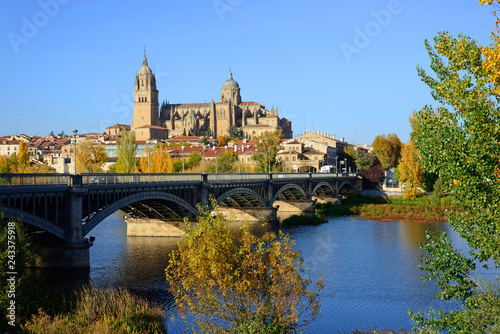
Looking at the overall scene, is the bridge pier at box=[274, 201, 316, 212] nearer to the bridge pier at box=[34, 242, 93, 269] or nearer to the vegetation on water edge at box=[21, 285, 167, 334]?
the bridge pier at box=[34, 242, 93, 269]

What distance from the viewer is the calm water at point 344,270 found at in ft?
85.2

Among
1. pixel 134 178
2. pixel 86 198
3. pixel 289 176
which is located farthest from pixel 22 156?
pixel 86 198

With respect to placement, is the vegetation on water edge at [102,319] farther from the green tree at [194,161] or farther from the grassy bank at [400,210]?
the green tree at [194,161]

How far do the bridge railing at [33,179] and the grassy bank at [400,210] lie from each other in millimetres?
45660

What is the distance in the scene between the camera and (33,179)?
2847 centimetres

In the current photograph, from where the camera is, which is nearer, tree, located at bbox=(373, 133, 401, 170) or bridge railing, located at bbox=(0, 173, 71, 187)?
bridge railing, located at bbox=(0, 173, 71, 187)

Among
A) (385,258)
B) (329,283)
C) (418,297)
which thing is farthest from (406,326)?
(385,258)

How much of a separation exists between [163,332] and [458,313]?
11.8m

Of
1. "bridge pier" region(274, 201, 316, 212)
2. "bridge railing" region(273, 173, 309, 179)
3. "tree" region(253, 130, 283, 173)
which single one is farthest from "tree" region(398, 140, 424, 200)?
"tree" region(253, 130, 283, 173)

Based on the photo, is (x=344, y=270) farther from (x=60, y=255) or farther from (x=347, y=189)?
(x=347, y=189)

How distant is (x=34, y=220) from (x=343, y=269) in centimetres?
1918

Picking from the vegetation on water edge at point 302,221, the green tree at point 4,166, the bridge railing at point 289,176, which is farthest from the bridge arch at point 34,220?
the green tree at point 4,166

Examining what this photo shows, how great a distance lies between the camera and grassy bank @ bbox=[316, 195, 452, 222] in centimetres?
6675

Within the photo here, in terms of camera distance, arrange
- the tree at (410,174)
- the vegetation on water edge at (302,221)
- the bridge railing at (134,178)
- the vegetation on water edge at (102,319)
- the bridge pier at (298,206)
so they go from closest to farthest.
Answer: the vegetation on water edge at (102,319), the bridge railing at (134,178), the vegetation on water edge at (302,221), the bridge pier at (298,206), the tree at (410,174)
